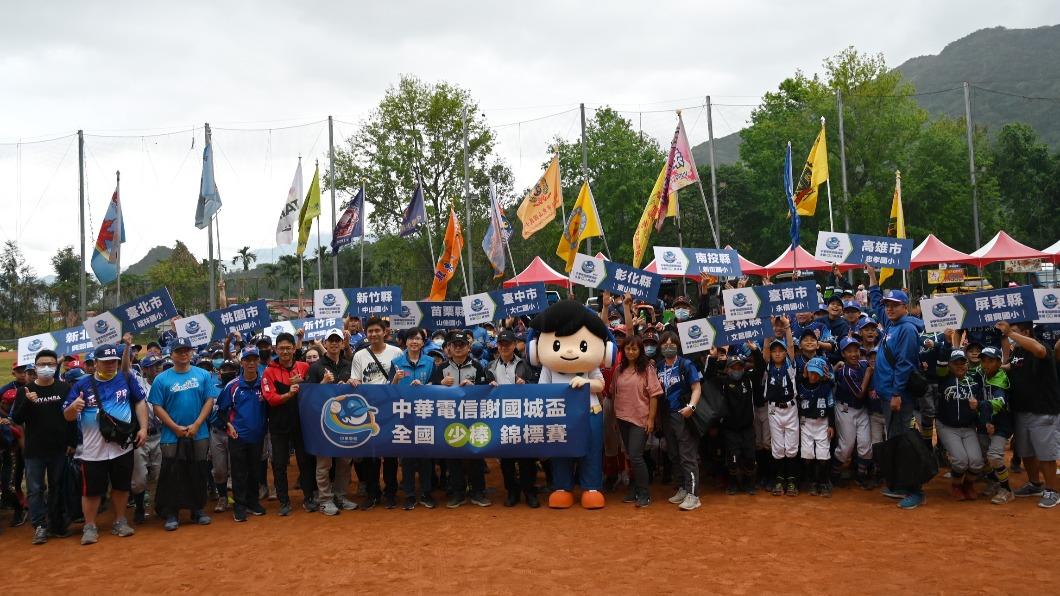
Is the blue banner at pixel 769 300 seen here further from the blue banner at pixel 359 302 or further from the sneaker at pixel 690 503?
the blue banner at pixel 359 302

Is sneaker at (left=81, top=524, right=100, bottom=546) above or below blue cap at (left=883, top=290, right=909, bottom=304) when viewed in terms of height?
below

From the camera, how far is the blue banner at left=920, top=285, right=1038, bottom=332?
7410mm

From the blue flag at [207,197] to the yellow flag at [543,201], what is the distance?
956 centimetres

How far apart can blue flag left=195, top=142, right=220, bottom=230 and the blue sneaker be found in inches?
806

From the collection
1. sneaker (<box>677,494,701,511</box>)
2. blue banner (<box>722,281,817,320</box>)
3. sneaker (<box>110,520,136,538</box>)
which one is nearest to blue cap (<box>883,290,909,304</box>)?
blue banner (<box>722,281,817,320</box>)

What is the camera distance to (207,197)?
888 inches

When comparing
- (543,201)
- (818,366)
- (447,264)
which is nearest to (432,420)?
(818,366)

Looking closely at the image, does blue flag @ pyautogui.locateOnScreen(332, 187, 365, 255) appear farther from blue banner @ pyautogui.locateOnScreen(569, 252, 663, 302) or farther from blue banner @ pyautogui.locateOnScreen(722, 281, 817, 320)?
blue banner @ pyautogui.locateOnScreen(722, 281, 817, 320)

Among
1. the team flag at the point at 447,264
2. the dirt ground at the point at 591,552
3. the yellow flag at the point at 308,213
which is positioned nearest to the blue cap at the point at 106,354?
the dirt ground at the point at 591,552

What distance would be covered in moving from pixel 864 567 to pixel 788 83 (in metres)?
42.8

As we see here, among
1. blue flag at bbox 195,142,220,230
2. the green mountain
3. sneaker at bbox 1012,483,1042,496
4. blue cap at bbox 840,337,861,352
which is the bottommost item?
sneaker at bbox 1012,483,1042,496

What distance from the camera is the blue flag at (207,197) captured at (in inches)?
882

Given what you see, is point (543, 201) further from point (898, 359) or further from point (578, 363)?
point (898, 359)

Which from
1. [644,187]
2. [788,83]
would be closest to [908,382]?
[644,187]
